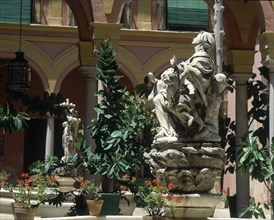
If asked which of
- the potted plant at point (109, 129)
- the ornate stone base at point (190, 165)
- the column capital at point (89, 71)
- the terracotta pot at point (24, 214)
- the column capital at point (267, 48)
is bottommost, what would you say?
the terracotta pot at point (24, 214)

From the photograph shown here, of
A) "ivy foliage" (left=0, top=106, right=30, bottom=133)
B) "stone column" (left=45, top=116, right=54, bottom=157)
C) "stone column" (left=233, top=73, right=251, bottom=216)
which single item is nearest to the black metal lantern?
"ivy foliage" (left=0, top=106, right=30, bottom=133)

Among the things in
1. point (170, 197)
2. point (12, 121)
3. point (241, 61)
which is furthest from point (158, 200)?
point (241, 61)

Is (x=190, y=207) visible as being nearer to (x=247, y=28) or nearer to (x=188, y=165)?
(x=188, y=165)

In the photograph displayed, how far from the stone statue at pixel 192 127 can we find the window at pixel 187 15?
19.1m

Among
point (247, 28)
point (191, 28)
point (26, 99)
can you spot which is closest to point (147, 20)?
point (191, 28)

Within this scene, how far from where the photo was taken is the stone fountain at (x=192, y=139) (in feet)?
26.1

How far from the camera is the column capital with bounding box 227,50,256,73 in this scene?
1573 centimetres

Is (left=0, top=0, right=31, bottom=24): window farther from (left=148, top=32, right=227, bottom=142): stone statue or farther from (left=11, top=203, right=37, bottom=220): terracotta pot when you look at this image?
(left=148, top=32, right=227, bottom=142): stone statue

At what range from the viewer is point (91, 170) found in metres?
12.6

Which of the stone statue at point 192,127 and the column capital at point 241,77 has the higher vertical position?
the column capital at point 241,77

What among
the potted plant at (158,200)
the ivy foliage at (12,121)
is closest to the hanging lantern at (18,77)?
the ivy foliage at (12,121)

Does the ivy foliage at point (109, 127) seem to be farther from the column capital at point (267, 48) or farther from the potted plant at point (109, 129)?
the column capital at point (267, 48)

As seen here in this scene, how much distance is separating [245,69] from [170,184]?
8.17 meters

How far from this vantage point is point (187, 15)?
27.3 m
